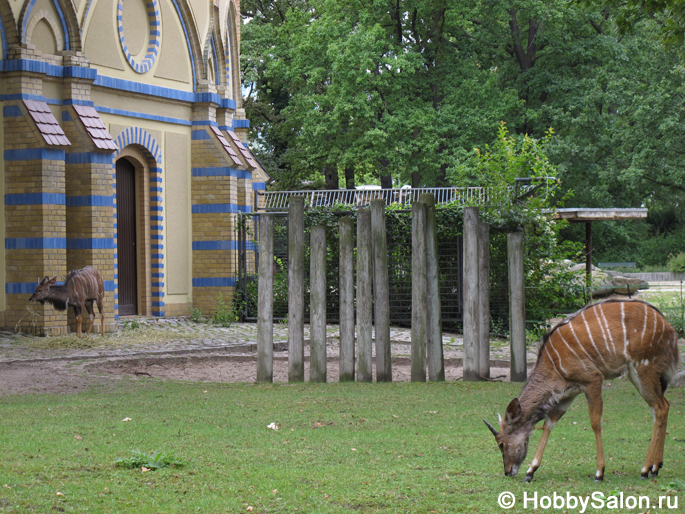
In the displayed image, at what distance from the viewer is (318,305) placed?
11.2 meters

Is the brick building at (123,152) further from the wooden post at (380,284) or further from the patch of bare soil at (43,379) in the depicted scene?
the wooden post at (380,284)

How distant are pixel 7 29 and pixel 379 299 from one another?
36.5 ft

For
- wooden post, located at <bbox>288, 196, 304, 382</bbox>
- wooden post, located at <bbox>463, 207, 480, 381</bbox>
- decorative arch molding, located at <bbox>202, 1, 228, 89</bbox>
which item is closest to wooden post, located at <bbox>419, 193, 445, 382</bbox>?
wooden post, located at <bbox>463, 207, 480, 381</bbox>

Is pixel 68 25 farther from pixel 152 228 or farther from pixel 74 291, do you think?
pixel 74 291

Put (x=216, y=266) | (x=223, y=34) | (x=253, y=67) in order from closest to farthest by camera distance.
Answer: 1. (x=216, y=266)
2. (x=223, y=34)
3. (x=253, y=67)

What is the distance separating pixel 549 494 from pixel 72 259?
589 inches

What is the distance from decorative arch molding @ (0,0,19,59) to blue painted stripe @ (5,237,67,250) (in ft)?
12.8

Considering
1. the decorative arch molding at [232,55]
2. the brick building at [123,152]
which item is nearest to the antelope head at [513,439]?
the brick building at [123,152]

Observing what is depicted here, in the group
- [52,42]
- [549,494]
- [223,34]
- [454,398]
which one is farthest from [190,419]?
[223,34]

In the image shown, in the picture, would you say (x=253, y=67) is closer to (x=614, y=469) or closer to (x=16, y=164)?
(x=16, y=164)

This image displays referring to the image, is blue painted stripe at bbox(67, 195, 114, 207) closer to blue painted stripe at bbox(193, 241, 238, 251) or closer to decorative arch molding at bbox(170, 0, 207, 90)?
blue painted stripe at bbox(193, 241, 238, 251)

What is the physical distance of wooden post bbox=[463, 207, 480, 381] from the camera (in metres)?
11.0

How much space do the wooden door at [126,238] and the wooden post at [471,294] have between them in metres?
12.5

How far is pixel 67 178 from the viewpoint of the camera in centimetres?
1814
